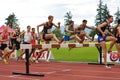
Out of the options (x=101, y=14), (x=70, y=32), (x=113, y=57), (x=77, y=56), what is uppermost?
(x=101, y=14)

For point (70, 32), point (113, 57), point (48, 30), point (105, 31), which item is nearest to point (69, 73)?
point (48, 30)

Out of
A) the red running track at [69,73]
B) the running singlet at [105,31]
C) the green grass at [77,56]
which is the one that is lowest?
the green grass at [77,56]

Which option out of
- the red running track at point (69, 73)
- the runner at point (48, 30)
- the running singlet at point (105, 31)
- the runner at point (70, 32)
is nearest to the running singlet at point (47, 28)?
the runner at point (48, 30)

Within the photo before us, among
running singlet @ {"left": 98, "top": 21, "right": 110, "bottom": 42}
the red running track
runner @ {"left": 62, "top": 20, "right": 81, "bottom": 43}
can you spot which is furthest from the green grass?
the red running track

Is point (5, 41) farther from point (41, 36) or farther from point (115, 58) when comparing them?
point (115, 58)

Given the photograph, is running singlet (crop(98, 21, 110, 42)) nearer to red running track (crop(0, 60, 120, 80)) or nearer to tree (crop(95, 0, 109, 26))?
red running track (crop(0, 60, 120, 80))

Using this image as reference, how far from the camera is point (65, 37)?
1678 centimetres

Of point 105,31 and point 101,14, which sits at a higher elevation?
point 101,14

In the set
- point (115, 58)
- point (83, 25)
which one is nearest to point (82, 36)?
point (83, 25)

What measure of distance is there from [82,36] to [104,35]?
119 inches

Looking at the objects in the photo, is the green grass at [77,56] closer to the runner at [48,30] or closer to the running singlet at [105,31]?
the running singlet at [105,31]

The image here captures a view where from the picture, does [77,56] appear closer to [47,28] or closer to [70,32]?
[70,32]

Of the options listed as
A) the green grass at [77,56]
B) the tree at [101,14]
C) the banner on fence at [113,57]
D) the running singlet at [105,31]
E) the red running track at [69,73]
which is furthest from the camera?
the tree at [101,14]

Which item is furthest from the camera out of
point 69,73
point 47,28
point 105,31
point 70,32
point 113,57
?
point 113,57
